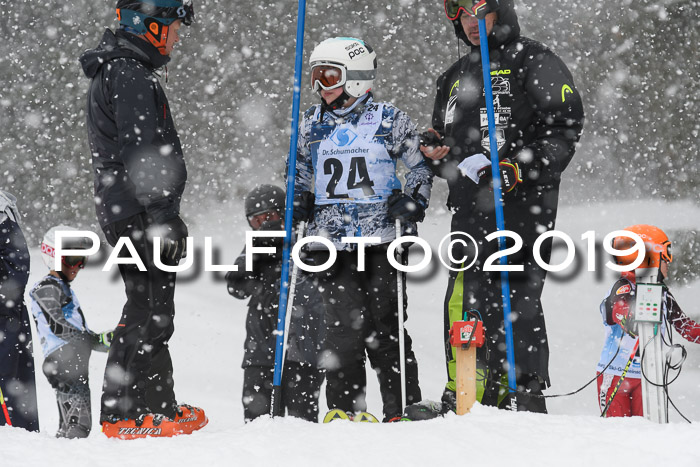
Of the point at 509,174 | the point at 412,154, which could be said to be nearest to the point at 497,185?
the point at 509,174

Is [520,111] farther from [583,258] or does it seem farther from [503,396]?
[583,258]

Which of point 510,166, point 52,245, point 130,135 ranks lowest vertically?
point 52,245

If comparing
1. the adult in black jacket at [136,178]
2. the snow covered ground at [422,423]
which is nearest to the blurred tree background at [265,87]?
the snow covered ground at [422,423]

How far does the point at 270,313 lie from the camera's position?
5020 millimetres

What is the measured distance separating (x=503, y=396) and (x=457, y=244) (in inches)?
31.8

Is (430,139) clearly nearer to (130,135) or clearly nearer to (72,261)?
(130,135)

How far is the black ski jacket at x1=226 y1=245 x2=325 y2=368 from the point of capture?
15.6 ft

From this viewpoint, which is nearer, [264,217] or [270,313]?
[270,313]

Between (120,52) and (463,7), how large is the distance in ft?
5.81

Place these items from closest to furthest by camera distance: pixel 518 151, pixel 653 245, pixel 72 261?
pixel 518 151, pixel 653 245, pixel 72 261

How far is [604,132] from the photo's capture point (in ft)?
46.8

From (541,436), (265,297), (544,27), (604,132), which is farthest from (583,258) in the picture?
(541,436)

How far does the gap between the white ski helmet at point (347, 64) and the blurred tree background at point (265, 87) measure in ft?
28.8

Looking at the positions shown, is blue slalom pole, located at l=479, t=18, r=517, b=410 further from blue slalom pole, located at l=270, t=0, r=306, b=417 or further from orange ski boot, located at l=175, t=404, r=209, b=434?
orange ski boot, located at l=175, t=404, r=209, b=434
